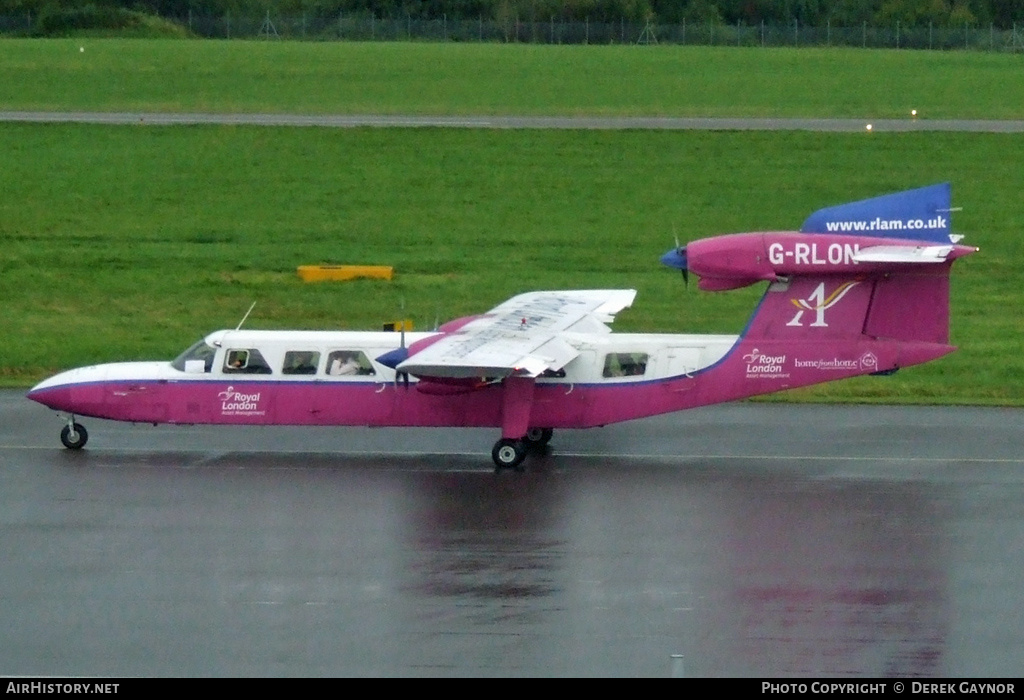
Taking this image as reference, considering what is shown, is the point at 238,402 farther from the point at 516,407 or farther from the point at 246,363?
the point at 516,407

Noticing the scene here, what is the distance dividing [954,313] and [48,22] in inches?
2676

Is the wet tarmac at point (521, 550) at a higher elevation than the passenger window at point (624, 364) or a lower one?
lower

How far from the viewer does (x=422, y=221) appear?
4106cm

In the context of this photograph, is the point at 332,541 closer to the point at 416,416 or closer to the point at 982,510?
the point at 416,416

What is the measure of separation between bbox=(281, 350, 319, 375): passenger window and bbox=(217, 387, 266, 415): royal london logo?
56 cm

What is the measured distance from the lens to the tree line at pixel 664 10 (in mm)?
94250

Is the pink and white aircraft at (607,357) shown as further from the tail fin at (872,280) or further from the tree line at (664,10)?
the tree line at (664,10)

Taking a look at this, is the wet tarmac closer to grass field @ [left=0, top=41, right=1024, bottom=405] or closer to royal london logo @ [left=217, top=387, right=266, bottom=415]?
royal london logo @ [left=217, top=387, right=266, bottom=415]

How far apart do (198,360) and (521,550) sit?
7154 mm

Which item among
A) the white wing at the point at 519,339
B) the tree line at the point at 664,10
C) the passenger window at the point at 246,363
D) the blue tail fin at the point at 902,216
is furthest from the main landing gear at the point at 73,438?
the tree line at the point at 664,10


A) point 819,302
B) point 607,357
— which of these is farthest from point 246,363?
point 819,302

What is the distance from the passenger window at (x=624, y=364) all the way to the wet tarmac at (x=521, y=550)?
1.24m

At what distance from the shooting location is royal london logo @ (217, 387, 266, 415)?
21.5m
